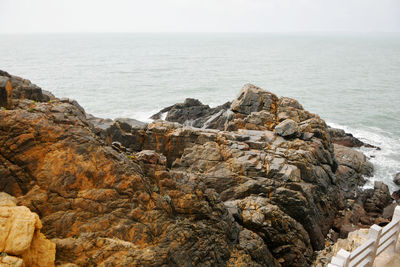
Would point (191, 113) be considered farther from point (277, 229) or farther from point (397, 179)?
point (277, 229)

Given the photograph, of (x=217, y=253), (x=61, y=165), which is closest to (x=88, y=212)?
(x=61, y=165)

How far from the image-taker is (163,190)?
1507 cm

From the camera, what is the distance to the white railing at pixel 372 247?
7720mm

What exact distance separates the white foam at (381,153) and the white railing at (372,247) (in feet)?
83.9

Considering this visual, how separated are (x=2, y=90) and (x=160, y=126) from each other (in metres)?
12.6

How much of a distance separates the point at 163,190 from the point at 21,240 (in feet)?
22.8

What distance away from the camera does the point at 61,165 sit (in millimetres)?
12570

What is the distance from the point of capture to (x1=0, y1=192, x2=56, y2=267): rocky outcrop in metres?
9.08

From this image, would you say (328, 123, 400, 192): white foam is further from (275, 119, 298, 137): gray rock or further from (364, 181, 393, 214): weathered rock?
(275, 119, 298, 137): gray rock

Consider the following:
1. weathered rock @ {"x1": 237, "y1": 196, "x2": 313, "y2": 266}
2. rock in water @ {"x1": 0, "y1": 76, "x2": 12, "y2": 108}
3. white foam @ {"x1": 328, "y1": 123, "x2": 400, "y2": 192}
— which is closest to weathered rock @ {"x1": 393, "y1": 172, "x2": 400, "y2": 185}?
white foam @ {"x1": 328, "y1": 123, "x2": 400, "y2": 192}

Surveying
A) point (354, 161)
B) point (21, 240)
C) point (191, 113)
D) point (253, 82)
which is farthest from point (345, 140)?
point (253, 82)

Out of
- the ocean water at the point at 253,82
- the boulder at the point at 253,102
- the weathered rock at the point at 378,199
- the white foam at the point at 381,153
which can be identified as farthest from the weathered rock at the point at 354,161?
the boulder at the point at 253,102

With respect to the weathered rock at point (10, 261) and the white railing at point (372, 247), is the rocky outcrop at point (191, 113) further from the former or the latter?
the weathered rock at point (10, 261)

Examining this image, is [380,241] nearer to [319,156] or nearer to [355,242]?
[355,242]
